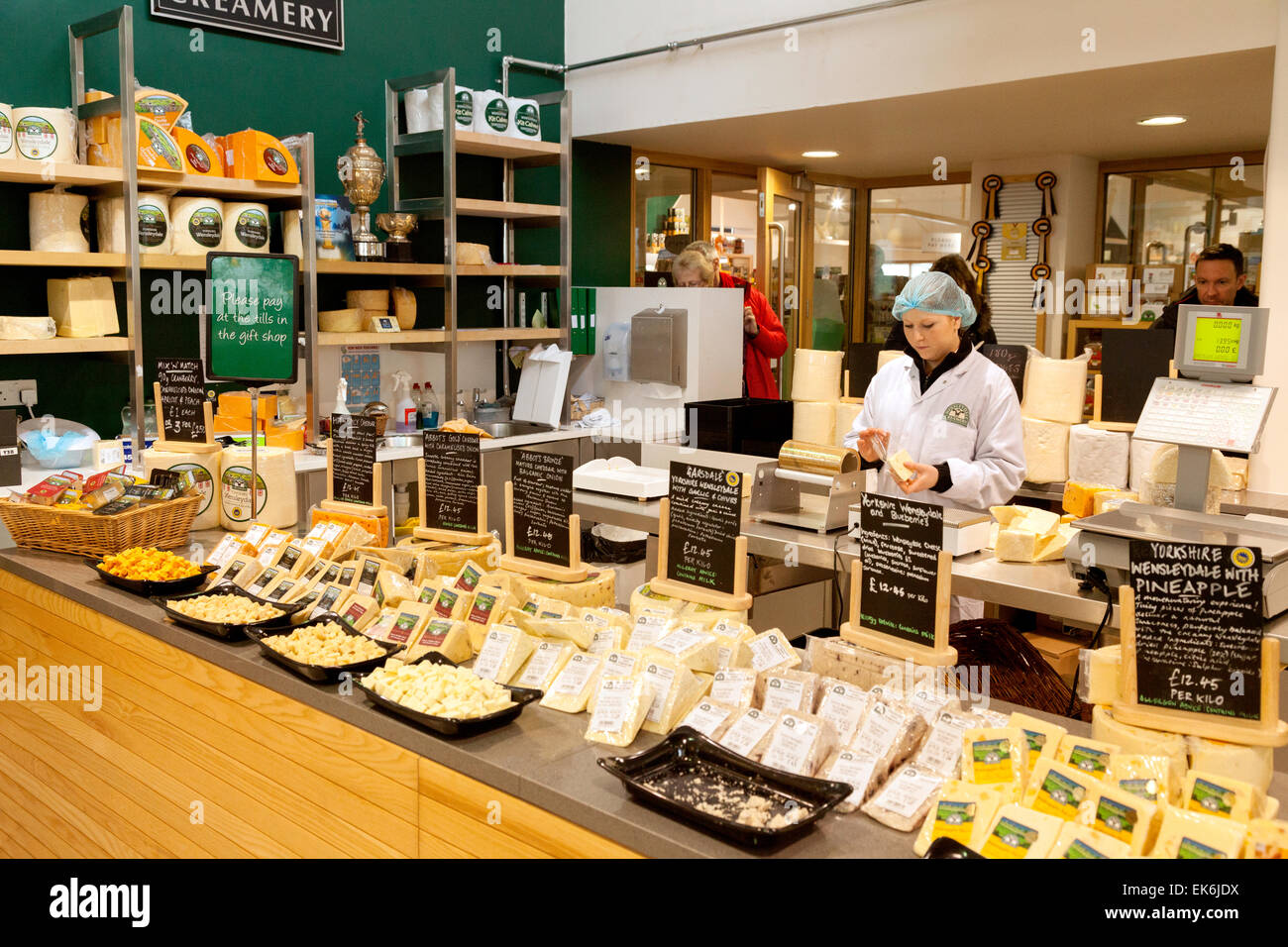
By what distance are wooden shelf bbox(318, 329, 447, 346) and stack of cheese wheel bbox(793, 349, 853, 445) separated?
1.95 m

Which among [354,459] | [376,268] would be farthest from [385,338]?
[354,459]

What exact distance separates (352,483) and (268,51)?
11.2ft

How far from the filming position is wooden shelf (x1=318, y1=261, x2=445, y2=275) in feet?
17.3

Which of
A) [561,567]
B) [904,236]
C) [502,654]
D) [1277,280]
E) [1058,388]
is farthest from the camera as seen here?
[904,236]

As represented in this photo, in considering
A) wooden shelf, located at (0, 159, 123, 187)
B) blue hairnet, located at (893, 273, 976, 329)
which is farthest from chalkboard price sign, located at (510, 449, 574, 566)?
wooden shelf, located at (0, 159, 123, 187)

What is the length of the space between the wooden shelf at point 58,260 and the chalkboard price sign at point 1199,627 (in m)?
4.23

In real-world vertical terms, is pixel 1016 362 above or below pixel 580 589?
above

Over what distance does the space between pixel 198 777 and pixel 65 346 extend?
2.71m

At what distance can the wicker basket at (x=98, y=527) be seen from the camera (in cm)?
309

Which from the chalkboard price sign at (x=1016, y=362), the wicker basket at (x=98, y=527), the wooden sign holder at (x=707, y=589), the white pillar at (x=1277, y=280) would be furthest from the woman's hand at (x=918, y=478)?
the chalkboard price sign at (x=1016, y=362)

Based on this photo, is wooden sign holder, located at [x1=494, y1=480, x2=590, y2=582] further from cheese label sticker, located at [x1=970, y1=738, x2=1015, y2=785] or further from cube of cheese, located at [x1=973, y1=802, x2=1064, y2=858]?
cube of cheese, located at [x1=973, y1=802, x2=1064, y2=858]

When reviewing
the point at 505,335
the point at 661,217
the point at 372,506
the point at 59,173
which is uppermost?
the point at 661,217

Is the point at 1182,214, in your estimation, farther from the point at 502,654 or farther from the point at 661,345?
the point at 502,654

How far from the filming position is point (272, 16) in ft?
18.3
